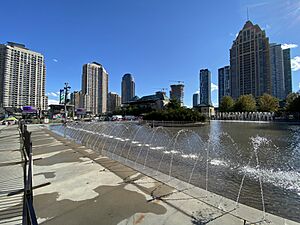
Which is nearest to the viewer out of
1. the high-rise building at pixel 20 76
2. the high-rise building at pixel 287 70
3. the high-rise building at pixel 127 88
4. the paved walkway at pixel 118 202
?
the paved walkway at pixel 118 202

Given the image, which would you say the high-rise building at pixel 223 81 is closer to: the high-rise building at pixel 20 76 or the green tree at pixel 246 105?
the green tree at pixel 246 105

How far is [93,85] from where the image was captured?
111188 millimetres

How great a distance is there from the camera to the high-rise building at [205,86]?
177250 millimetres

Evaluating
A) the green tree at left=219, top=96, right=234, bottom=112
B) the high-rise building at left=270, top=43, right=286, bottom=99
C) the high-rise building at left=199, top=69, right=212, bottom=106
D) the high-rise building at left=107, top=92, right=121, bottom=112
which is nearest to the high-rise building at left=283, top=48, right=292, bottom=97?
the high-rise building at left=270, top=43, right=286, bottom=99

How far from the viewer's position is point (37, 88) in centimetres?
7688

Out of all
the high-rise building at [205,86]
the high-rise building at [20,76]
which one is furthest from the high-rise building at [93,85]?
the high-rise building at [205,86]

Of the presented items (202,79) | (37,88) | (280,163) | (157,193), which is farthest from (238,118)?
(202,79)

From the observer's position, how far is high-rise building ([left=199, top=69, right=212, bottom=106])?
17725 cm

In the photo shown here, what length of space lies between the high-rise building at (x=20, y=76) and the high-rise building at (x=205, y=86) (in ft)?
457

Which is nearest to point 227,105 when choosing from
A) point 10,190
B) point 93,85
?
point 93,85

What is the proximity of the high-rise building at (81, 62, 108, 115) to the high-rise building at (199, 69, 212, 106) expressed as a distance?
9917 centimetres

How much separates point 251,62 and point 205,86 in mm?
71375

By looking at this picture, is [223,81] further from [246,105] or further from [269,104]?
[246,105]

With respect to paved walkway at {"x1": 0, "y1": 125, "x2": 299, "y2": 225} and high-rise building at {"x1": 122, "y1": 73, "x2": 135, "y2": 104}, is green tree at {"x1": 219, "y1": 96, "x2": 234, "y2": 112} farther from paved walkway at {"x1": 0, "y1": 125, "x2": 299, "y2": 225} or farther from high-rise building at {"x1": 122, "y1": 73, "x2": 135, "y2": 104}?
high-rise building at {"x1": 122, "y1": 73, "x2": 135, "y2": 104}
